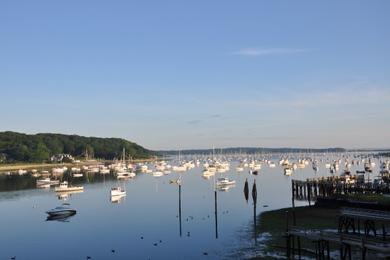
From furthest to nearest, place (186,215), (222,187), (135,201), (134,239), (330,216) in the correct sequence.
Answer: (222,187) → (135,201) → (186,215) → (330,216) → (134,239)

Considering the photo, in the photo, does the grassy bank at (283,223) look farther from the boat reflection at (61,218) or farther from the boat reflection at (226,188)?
the boat reflection at (226,188)

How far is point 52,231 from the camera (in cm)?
5644

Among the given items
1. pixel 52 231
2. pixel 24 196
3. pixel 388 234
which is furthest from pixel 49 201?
pixel 388 234

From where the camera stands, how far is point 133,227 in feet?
187

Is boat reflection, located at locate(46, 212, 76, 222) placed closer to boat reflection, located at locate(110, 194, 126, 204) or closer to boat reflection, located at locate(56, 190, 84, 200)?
boat reflection, located at locate(110, 194, 126, 204)

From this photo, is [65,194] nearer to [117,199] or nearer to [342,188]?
[117,199]

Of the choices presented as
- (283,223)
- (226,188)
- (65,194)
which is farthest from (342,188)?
(65,194)

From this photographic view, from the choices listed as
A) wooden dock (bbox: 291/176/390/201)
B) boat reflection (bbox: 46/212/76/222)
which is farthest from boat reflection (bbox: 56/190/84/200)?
wooden dock (bbox: 291/176/390/201)

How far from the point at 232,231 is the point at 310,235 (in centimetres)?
1799

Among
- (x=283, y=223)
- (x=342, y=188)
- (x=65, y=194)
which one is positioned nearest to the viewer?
(x=283, y=223)

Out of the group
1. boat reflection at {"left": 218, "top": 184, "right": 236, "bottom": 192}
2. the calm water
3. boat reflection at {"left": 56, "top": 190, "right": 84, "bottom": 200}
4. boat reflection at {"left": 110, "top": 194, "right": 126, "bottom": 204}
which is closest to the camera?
the calm water

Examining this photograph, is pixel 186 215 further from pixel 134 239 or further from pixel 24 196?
pixel 24 196

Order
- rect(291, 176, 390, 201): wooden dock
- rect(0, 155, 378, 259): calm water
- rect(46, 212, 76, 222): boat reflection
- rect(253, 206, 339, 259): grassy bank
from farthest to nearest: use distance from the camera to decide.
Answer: rect(46, 212, 76, 222): boat reflection < rect(291, 176, 390, 201): wooden dock < rect(0, 155, 378, 259): calm water < rect(253, 206, 339, 259): grassy bank

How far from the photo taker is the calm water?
44.2 metres
